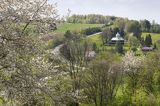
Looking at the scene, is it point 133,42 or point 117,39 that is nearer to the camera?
point 133,42

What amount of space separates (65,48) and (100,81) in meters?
6.65

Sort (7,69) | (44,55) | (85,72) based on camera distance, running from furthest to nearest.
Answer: (85,72) < (44,55) < (7,69)

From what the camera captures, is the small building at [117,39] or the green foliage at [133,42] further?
the small building at [117,39]

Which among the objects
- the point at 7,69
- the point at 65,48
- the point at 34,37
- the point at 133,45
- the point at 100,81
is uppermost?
the point at 34,37

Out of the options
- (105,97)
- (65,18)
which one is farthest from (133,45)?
(65,18)

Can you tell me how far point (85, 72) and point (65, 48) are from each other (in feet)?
16.3

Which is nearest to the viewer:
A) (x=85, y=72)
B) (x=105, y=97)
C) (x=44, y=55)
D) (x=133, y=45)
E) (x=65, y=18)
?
(x=44, y=55)

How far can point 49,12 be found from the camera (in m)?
15.3

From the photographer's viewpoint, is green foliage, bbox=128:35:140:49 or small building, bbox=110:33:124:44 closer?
green foliage, bbox=128:35:140:49

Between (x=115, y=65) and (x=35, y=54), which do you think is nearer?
(x=35, y=54)

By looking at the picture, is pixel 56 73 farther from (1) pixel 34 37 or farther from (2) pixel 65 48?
(2) pixel 65 48

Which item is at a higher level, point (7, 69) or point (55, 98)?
point (7, 69)

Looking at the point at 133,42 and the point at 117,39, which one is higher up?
the point at 133,42

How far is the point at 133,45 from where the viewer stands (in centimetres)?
16788
